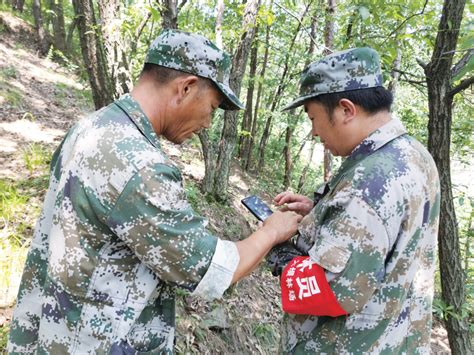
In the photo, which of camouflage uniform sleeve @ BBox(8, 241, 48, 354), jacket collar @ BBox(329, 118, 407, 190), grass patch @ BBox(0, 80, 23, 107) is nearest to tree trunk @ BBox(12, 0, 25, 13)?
grass patch @ BBox(0, 80, 23, 107)

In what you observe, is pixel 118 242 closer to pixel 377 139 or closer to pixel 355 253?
pixel 355 253

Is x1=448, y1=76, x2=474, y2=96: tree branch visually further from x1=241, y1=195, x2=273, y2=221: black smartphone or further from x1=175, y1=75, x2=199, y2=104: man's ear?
x1=175, y1=75, x2=199, y2=104: man's ear

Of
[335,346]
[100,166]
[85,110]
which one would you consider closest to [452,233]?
[335,346]

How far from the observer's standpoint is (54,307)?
140 centimetres

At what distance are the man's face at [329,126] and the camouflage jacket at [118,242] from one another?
2.39 ft

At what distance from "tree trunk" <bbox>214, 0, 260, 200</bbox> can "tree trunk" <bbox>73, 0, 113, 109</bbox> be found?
1807mm

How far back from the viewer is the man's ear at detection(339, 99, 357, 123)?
5.22 ft

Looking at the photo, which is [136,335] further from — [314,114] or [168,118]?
[314,114]

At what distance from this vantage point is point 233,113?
18.2ft

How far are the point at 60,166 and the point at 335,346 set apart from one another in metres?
1.43

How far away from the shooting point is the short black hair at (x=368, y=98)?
1.57m

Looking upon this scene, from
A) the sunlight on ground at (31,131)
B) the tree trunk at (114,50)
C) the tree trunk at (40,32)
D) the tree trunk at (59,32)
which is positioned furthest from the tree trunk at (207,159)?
the tree trunk at (59,32)

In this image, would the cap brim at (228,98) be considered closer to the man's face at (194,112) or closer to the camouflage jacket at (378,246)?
the man's face at (194,112)

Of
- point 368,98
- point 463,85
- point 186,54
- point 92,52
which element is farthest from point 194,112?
point 92,52
